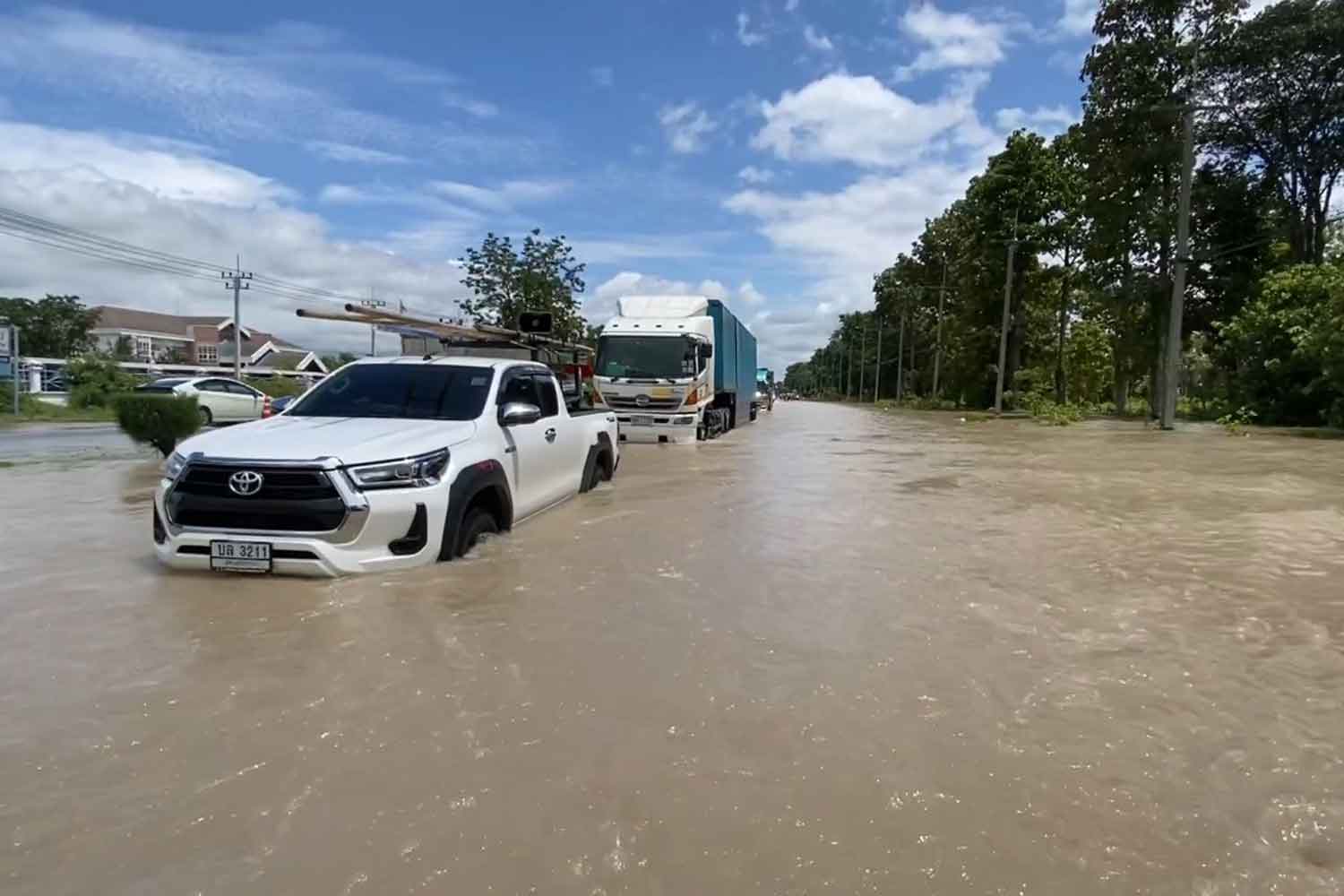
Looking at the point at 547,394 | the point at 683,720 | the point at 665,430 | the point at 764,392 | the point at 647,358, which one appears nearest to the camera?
the point at 683,720

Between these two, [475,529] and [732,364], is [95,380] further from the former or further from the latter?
[475,529]

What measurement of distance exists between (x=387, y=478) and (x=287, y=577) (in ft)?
2.83

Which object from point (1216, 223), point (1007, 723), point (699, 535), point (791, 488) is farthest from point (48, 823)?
point (1216, 223)

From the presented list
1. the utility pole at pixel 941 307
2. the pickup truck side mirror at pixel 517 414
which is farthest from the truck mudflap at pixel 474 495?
the utility pole at pixel 941 307

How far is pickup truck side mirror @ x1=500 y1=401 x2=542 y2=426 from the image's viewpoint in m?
6.68

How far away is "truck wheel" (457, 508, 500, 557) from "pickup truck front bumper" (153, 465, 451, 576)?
303 mm

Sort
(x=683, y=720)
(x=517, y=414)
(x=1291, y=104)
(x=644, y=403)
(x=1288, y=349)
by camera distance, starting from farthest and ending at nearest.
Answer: (x=1291, y=104) → (x=1288, y=349) → (x=644, y=403) → (x=517, y=414) → (x=683, y=720)

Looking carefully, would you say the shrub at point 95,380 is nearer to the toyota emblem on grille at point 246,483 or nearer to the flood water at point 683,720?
the flood water at point 683,720

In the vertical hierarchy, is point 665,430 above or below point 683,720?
above

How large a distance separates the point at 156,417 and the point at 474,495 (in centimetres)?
970

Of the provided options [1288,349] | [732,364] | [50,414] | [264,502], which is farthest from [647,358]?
[50,414]

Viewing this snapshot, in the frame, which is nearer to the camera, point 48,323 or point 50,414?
point 50,414

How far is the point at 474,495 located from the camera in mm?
6105

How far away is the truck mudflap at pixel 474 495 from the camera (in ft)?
18.8
